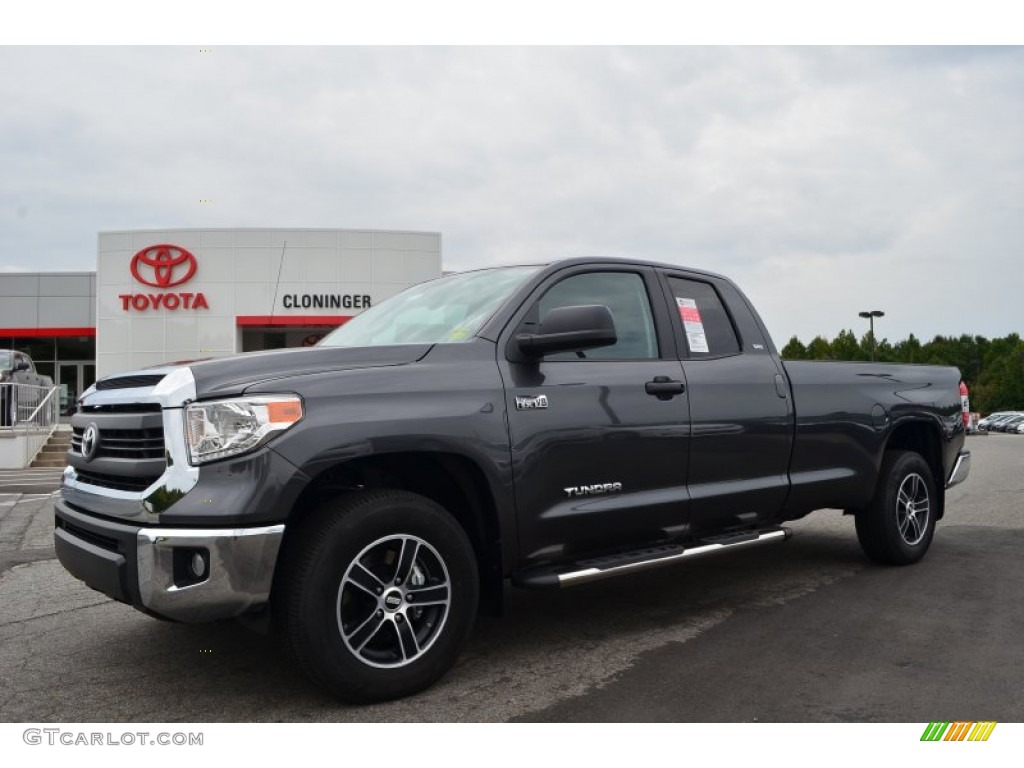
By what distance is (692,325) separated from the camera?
495 centimetres

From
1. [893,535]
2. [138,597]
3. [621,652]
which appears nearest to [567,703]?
[621,652]

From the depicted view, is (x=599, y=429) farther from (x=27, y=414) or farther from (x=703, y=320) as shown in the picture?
(x=27, y=414)

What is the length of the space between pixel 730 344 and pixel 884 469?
1.69 meters

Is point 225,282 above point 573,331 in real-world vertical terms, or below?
above

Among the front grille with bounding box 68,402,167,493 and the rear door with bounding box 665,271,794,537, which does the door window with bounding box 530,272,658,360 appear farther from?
the front grille with bounding box 68,402,167,493

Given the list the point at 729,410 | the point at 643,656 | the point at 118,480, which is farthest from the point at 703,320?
the point at 118,480

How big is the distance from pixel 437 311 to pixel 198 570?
71.7 inches

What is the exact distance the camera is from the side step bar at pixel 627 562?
12.8ft

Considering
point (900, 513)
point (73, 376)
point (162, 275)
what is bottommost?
point (900, 513)

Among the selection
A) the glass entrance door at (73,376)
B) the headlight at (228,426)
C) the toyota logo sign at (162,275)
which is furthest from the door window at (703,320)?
the glass entrance door at (73,376)

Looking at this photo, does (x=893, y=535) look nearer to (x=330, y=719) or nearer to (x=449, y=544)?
(x=449, y=544)

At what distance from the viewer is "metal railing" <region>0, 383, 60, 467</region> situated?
18078mm

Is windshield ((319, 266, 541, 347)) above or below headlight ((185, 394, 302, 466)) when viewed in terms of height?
above

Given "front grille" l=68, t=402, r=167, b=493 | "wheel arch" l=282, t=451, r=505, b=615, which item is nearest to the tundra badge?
"wheel arch" l=282, t=451, r=505, b=615
